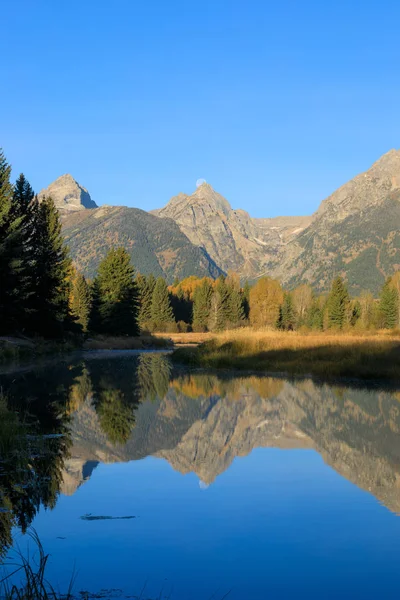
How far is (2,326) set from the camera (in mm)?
45156

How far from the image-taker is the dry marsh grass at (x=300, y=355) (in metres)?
32.0

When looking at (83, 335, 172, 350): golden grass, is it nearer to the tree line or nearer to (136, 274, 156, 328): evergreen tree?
the tree line

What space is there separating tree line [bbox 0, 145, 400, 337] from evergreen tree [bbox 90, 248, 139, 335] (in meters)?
0.13

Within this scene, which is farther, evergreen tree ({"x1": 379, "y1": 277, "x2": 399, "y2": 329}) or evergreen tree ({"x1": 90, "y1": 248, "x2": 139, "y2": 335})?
evergreen tree ({"x1": 379, "y1": 277, "x2": 399, "y2": 329})

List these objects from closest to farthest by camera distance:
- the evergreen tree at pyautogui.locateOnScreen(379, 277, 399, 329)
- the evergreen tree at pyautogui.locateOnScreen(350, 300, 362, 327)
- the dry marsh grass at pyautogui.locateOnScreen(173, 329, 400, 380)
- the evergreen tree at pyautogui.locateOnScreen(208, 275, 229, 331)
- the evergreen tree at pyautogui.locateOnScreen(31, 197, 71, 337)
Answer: the dry marsh grass at pyautogui.locateOnScreen(173, 329, 400, 380) < the evergreen tree at pyautogui.locateOnScreen(31, 197, 71, 337) < the evergreen tree at pyautogui.locateOnScreen(350, 300, 362, 327) < the evergreen tree at pyautogui.locateOnScreen(379, 277, 399, 329) < the evergreen tree at pyautogui.locateOnScreen(208, 275, 229, 331)

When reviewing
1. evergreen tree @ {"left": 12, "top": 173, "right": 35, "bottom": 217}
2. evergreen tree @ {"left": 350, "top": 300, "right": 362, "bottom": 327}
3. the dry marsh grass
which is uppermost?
evergreen tree @ {"left": 12, "top": 173, "right": 35, "bottom": 217}

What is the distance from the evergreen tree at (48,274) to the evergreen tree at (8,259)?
5.52 meters

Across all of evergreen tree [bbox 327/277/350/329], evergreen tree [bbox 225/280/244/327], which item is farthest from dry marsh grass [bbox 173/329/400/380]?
evergreen tree [bbox 225/280/244/327]

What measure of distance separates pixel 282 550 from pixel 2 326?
131ft

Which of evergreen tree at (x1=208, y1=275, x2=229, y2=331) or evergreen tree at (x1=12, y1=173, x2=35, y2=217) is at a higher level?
evergreen tree at (x1=12, y1=173, x2=35, y2=217)

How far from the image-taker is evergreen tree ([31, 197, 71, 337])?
179 ft

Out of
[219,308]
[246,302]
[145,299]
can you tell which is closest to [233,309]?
[219,308]

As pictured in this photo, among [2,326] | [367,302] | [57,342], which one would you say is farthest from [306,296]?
[2,326]

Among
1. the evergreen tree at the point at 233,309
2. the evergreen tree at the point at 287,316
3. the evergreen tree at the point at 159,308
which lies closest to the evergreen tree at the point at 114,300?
the evergreen tree at the point at 159,308
